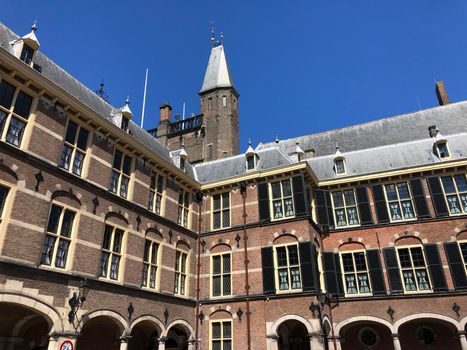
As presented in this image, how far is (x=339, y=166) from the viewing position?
22.1 m

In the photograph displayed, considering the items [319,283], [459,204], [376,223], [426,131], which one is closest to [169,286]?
[319,283]

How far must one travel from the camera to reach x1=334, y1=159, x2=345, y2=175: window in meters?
21.9

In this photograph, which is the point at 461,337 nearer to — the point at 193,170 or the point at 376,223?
the point at 376,223

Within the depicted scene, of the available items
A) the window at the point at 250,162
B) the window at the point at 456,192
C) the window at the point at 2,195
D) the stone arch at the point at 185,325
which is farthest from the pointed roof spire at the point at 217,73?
the window at the point at 2,195

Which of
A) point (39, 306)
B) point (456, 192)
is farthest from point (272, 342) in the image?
point (456, 192)

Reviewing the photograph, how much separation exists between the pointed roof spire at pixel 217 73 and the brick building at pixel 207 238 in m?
12.1

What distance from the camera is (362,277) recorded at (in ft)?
62.8

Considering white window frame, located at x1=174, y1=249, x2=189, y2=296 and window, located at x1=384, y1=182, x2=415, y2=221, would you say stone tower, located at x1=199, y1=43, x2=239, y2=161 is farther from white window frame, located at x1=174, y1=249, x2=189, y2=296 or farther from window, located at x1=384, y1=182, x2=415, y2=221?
window, located at x1=384, y1=182, x2=415, y2=221

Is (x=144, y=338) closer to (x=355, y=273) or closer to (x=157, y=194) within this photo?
(x=157, y=194)

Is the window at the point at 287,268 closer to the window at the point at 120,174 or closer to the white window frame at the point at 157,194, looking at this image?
the white window frame at the point at 157,194

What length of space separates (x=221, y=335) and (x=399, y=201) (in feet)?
37.7

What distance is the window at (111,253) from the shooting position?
1454 cm

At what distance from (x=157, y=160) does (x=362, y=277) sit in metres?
11.9

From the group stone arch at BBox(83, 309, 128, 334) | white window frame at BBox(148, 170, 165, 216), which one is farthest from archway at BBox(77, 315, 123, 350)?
white window frame at BBox(148, 170, 165, 216)
